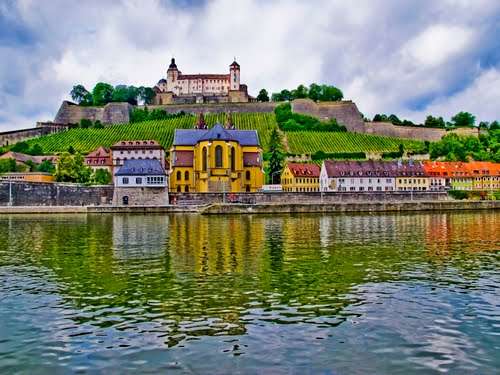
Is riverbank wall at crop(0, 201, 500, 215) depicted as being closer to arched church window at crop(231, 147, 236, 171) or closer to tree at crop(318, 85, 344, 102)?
arched church window at crop(231, 147, 236, 171)

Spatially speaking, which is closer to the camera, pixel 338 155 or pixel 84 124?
pixel 338 155

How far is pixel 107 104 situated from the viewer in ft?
438

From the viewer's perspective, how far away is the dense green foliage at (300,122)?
401ft

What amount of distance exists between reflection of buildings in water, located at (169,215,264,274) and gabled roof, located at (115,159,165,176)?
25946 millimetres

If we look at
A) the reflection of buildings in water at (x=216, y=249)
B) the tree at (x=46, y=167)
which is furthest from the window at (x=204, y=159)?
the reflection of buildings in water at (x=216, y=249)

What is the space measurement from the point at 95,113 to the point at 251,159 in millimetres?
→ 73666

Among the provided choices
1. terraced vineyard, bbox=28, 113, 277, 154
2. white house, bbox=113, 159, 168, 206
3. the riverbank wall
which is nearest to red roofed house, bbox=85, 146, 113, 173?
terraced vineyard, bbox=28, 113, 277, 154

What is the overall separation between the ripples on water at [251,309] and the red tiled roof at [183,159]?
4794 cm

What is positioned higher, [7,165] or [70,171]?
[7,165]

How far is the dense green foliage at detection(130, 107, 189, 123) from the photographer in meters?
133

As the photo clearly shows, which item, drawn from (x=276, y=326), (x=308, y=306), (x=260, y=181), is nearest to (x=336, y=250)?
(x=308, y=306)

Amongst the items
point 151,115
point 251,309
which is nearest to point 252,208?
point 251,309

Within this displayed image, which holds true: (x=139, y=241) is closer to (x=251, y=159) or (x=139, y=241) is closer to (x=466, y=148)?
(x=251, y=159)

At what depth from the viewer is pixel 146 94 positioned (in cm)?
14975
